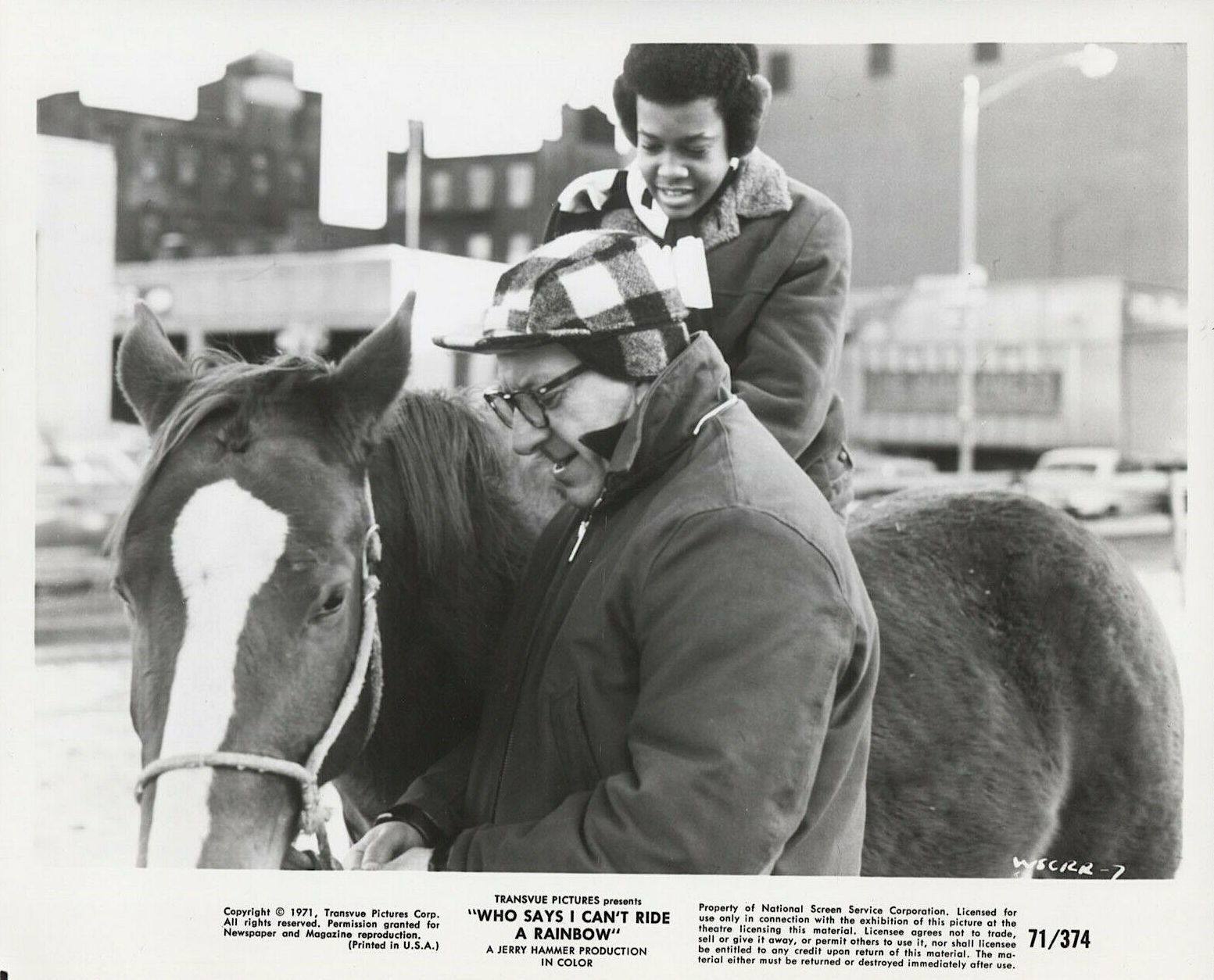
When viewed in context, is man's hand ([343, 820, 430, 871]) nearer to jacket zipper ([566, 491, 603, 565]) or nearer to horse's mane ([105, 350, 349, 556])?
jacket zipper ([566, 491, 603, 565])

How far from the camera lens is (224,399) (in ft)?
6.32

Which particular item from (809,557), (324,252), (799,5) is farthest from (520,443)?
(799,5)

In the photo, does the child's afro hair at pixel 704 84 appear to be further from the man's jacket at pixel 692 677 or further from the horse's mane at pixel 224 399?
the horse's mane at pixel 224 399

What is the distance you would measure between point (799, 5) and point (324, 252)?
1242mm

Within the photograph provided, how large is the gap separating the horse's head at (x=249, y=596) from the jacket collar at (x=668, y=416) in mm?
499

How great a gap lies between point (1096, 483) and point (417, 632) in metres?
2.24

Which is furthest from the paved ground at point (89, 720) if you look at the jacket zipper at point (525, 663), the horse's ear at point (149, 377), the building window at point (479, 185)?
the building window at point (479, 185)

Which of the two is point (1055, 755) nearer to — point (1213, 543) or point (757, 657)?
point (1213, 543)

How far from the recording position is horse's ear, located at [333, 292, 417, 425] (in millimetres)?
2010

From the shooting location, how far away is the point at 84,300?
8.74ft

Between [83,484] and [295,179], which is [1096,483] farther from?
[83,484]

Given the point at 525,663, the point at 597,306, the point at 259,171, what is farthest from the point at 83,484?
the point at 597,306

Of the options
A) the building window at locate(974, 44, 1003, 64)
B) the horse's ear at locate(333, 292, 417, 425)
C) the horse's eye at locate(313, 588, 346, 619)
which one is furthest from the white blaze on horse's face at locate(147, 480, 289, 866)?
the building window at locate(974, 44, 1003, 64)

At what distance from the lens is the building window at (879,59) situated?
2.61m
